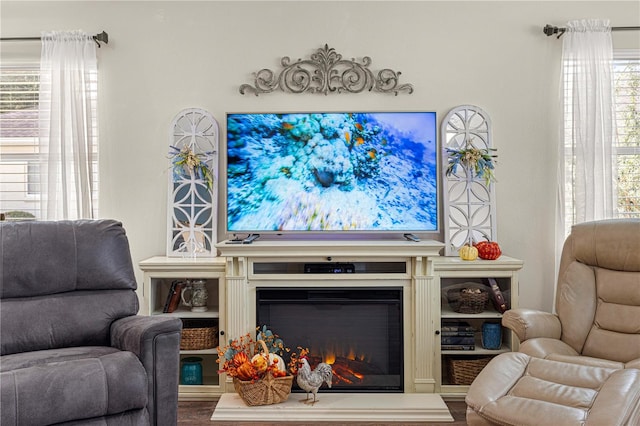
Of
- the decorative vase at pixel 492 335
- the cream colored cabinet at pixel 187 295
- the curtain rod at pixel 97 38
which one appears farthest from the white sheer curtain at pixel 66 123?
the decorative vase at pixel 492 335

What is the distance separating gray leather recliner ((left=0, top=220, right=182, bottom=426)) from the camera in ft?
7.10

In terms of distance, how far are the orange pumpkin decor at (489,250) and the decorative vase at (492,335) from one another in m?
0.41

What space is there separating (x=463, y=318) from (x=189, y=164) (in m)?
1.98

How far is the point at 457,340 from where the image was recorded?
344 centimetres

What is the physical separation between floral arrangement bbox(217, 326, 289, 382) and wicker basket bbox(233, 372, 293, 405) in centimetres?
2

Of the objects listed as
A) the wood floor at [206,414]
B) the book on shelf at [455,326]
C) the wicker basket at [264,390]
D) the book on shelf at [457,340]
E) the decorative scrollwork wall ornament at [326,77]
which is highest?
the decorative scrollwork wall ornament at [326,77]

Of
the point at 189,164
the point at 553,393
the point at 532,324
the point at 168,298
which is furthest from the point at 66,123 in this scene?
the point at 553,393

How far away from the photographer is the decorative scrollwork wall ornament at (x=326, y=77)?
12.4ft

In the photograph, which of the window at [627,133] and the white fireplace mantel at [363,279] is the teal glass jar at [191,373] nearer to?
the white fireplace mantel at [363,279]

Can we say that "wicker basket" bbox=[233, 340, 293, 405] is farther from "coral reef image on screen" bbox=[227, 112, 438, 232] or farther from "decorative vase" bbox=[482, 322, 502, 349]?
"decorative vase" bbox=[482, 322, 502, 349]

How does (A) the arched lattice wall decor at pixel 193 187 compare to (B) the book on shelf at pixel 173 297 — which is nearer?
(B) the book on shelf at pixel 173 297

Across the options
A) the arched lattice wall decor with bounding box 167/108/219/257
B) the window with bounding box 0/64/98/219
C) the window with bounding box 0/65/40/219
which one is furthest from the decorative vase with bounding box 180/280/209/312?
the window with bounding box 0/65/40/219

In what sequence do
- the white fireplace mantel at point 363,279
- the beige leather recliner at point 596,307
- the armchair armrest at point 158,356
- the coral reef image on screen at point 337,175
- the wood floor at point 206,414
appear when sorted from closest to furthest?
the armchair armrest at point 158,356 < the beige leather recliner at point 596,307 < the wood floor at point 206,414 < the white fireplace mantel at point 363,279 < the coral reef image on screen at point 337,175

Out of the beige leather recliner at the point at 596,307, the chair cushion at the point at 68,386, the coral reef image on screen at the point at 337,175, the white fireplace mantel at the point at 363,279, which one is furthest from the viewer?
the coral reef image on screen at the point at 337,175
